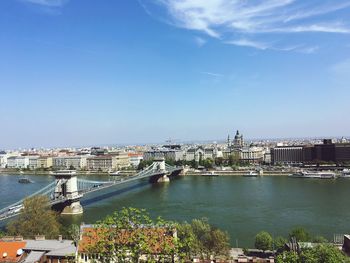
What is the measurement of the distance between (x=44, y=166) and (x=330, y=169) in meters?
49.1

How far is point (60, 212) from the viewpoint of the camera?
27.5 metres

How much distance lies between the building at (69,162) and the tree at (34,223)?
5369 centimetres

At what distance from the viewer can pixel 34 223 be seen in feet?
54.2

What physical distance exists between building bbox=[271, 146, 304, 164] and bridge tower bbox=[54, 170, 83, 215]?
46.1 metres

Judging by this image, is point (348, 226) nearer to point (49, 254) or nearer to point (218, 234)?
point (218, 234)

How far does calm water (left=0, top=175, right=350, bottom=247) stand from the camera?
19.8 m

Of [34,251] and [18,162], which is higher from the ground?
[18,162]

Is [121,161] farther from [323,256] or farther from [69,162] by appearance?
[323,256]

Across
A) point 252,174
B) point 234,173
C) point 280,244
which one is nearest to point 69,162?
point 234,173

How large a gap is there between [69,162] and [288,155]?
125 feet

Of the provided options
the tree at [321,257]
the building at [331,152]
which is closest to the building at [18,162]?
the building at [331,152]

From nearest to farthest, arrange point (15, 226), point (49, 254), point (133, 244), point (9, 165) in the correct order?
point (133, 244) → point (49, 254) → point (15, 226) → point (9, 165)

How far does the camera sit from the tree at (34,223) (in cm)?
1586

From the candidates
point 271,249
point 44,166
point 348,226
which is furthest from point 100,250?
point 44,166
